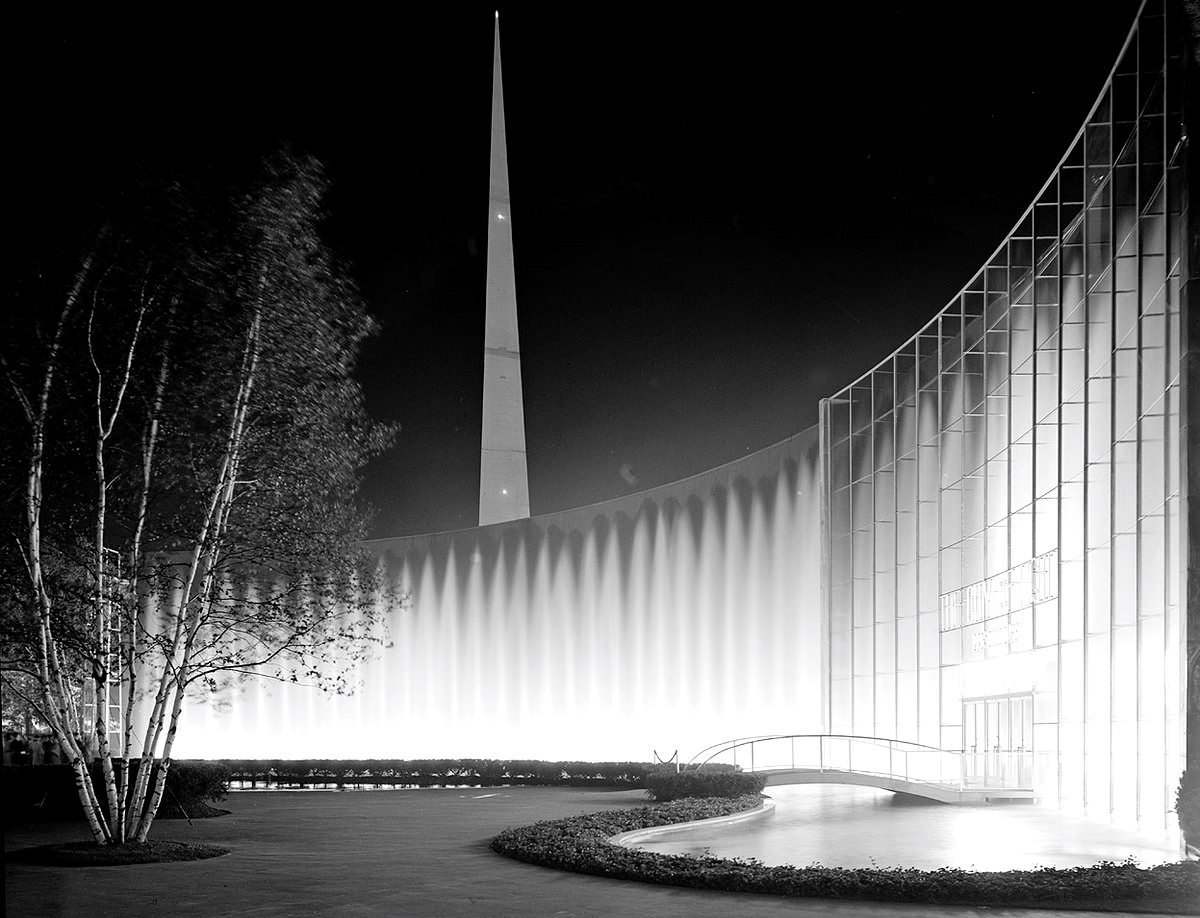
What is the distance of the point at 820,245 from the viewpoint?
107 feet

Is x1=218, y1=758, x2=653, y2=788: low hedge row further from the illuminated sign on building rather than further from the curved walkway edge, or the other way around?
the curved walkway edge

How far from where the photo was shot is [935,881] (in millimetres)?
11648

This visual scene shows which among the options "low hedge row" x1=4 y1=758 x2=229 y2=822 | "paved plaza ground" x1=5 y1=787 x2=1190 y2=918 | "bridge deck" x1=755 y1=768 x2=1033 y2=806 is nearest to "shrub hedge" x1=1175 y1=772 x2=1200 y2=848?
"paved plaza ground" x1=5 y1=787 x2=1190 y2=918

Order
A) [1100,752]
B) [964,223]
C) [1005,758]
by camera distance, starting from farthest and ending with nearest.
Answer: [964,223] → [1005,758] → [1100,752]

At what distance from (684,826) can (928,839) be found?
3395mm

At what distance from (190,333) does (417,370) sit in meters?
26.3

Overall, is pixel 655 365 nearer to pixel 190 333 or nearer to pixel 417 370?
pixel 417 370

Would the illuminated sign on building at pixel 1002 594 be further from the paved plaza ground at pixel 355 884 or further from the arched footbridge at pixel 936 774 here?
the paved plaza ground at pixel 355 884

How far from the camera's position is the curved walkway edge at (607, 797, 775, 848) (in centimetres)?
1697

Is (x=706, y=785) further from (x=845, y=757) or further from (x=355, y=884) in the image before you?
(x=355, y=884)

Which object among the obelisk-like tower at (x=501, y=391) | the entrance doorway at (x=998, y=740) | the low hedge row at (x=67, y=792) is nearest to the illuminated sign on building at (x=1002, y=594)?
the entrance doorway at (x=998, y=740)

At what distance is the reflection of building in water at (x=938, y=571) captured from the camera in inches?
731

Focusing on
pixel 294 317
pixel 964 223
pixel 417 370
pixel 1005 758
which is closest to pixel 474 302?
pixel 417 370

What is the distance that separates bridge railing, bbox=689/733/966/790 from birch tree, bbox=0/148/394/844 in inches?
523
